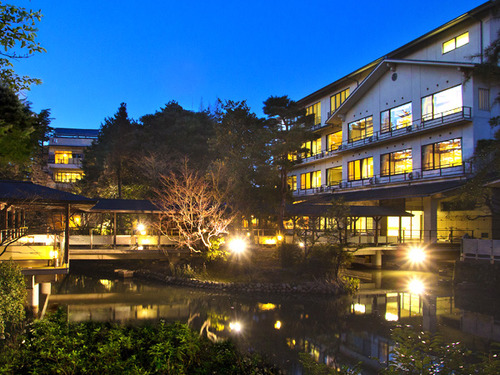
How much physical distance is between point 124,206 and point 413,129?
21352mm

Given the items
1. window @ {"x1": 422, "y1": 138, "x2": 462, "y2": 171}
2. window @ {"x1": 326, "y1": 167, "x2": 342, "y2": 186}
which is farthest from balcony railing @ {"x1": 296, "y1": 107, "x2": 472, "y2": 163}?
window @ {"x1": 326, "y1": 167, "x2": 342, "y2": 186}

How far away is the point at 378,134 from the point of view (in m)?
34.2

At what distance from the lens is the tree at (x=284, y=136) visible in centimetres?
2362

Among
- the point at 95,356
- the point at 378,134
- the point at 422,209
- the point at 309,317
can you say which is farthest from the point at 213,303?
the point at 378,134

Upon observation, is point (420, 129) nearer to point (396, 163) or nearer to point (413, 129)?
point (413, 129)

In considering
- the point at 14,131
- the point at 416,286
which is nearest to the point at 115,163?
the point at 416,286

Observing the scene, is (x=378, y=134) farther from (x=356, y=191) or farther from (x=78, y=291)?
(x=78, y=291)

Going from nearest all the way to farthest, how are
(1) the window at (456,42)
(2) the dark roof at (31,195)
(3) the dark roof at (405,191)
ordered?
(2) the dark roof at (31,195)
(3) the dark roof at (405,191)
(1) the window at (456,42)

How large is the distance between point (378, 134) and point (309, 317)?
2235 cm

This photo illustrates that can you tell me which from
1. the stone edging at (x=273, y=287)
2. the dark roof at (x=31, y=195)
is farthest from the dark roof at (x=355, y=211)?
the dark roof at (x=31, y=195)

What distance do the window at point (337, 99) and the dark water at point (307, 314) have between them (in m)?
21.8

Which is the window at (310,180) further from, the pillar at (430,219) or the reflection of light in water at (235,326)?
the reflection of light in water at (235,326)

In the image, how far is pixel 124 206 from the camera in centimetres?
2520

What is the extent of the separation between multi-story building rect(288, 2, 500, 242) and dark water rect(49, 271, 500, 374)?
7.89 m
